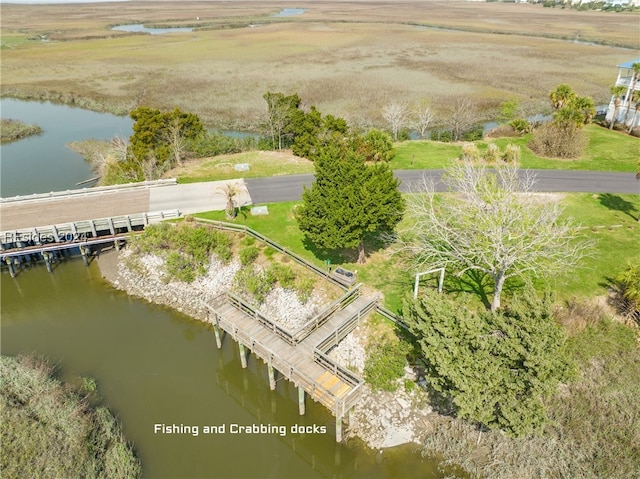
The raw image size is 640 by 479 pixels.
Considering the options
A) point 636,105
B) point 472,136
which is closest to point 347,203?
point 472,136

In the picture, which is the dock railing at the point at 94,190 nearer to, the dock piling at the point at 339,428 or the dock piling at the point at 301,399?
the dock piling at the point at 301,399

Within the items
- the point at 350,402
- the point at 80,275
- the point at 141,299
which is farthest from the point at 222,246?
the point at 350,402

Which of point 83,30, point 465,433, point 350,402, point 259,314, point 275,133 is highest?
point 83,30

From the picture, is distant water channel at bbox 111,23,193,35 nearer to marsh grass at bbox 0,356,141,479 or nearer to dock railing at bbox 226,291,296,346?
dock railing at bbox 226,291,296,346

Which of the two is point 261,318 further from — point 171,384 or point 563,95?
point 563,95

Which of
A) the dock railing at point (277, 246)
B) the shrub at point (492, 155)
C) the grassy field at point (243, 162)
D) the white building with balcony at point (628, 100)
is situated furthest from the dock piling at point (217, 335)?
the white building with balcony at point (628, 100)

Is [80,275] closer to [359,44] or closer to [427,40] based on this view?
[359,44]
